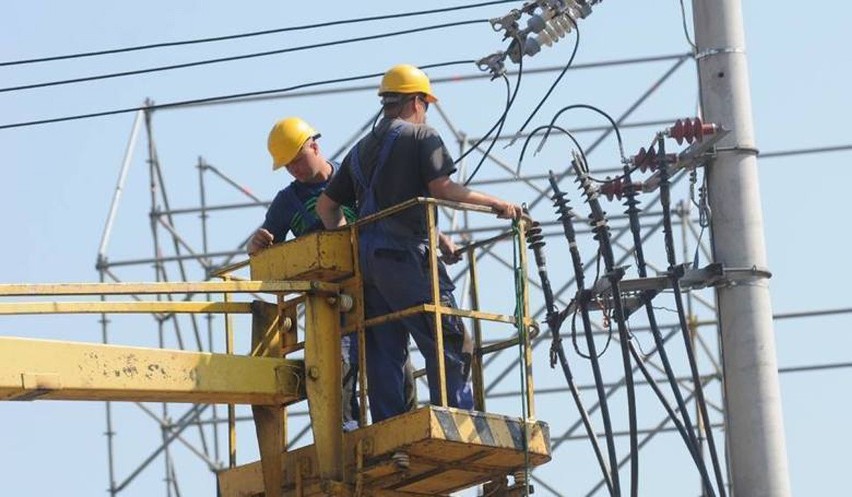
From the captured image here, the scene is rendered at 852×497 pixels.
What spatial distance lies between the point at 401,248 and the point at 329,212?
749 mm

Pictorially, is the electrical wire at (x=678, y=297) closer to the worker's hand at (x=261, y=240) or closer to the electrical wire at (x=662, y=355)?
the electrical wire at (x=662, y=355)

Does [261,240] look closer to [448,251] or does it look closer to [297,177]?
[297,177]

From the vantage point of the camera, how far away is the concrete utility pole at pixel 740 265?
12188mm

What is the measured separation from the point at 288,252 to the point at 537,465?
1738 mm

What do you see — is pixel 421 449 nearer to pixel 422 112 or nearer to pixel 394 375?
pixel 394 375

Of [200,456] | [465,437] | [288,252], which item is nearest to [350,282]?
[288,252]

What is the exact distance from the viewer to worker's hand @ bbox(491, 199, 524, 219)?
11.9m

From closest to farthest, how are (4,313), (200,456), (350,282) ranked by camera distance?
(4,313) < (350,282) < (200,456)

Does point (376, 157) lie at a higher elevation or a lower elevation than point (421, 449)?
higher

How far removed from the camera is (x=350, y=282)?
39.7 ft

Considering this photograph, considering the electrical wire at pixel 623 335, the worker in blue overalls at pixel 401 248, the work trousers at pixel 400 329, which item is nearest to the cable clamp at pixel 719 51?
the electrical wire at pixel 623 335

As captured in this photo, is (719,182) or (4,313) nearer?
(4,313)

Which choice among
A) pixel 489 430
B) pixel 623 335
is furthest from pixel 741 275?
pixel 489 430

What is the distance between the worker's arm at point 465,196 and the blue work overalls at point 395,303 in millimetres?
281
